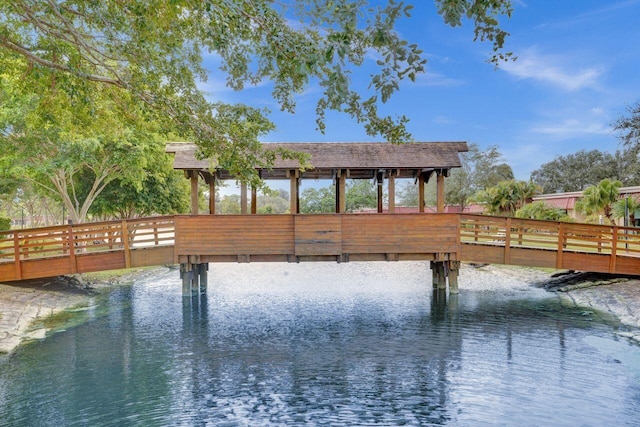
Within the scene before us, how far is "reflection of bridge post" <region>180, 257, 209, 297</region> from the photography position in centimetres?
1527

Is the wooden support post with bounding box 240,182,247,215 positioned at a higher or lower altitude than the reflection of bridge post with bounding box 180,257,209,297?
higher

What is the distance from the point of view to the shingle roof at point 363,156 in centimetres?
1471

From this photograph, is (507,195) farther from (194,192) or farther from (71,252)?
(71,252)

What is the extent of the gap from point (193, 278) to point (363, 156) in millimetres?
7398

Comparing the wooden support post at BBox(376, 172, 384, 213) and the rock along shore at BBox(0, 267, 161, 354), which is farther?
the wooden support post at BBox(376, 172, 384, 213)

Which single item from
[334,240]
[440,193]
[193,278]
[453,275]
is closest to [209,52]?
[334,240]

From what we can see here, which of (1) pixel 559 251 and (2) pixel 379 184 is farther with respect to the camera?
(2) pixel 379 184

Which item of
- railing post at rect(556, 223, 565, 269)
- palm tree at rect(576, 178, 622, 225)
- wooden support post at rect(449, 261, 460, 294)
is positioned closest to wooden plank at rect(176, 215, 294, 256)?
wooden support post at rect(449, 261, 460, 294)

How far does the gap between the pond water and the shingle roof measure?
4343mm

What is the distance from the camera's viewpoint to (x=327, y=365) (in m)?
8.91

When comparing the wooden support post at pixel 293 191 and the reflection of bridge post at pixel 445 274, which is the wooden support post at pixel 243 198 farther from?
the reflection of bridge post at pixel 445 274

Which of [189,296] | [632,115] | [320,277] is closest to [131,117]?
[189,296]

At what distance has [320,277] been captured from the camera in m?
20.8

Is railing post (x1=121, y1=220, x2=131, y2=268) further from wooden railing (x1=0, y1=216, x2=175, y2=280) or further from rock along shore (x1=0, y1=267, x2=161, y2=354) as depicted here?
rock along shore (x1=0, y1=267, x2=161, y2=354)
